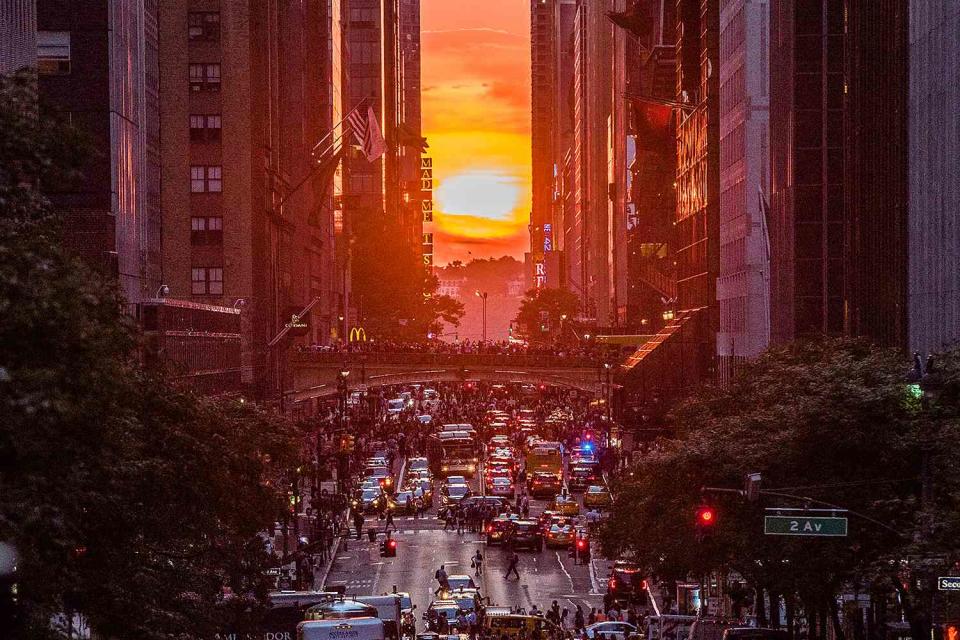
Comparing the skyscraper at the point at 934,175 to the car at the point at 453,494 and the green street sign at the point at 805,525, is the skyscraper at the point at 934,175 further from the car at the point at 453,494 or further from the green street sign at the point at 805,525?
the car at the point at 453,494

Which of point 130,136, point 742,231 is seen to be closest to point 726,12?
point 742,231

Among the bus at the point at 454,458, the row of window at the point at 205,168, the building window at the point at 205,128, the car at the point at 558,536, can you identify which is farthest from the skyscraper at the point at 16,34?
the bus at the point at 454,458

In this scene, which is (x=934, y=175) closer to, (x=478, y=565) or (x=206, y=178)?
(x=478, y=565)

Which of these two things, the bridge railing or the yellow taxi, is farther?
the bridge railing

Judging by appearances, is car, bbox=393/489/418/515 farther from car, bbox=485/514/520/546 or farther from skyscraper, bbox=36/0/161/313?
skyscraper, bbox=36/0/161/313

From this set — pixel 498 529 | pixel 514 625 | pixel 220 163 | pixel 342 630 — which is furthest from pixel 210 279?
pixel 342 630

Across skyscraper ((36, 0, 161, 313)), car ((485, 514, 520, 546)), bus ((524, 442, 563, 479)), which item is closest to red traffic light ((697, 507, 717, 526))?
skyscraper ((36, 0, 161, 313))
